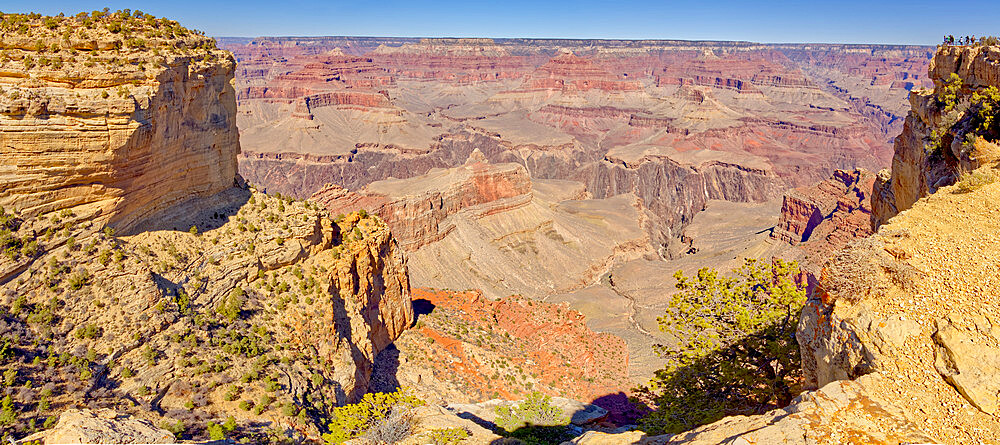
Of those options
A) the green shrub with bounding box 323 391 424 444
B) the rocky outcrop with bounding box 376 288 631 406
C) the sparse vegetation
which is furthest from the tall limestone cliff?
the sparse vegetation

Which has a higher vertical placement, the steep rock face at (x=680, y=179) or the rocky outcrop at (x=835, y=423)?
the rocky outcrop at (x=835, y=423)

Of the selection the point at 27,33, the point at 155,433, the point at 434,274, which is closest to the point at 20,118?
the point at 27,33

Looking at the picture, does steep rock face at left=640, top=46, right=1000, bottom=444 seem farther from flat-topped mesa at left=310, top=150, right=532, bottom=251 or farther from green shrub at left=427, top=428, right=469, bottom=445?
flat-topped mesa at left=310, top=150, right=532, bottom=251

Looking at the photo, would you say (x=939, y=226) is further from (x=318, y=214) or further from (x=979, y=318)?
(x=318, y=214)

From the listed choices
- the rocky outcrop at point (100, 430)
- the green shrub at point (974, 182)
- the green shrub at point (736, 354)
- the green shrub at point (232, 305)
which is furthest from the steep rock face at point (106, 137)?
the green shrub at point (974, 182)

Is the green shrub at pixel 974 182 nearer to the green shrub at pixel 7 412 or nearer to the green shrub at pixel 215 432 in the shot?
the green shrub at pixel 215 432

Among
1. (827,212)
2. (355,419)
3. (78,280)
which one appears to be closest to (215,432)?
(355,419)
